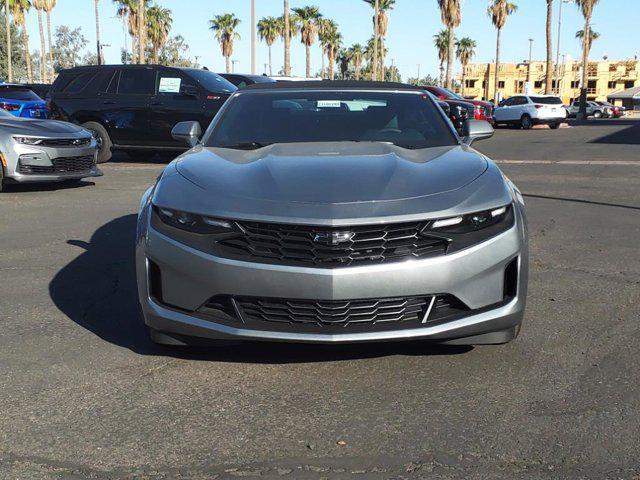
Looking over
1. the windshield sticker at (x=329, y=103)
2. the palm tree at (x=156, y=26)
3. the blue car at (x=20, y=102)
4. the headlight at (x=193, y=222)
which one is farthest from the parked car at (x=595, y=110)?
the headlight at (x=193, y=222)

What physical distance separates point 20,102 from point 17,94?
555 millimetres

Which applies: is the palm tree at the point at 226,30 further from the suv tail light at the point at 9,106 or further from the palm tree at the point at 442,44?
the suv tail light at the point at 9,106

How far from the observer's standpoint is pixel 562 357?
13.2 ft

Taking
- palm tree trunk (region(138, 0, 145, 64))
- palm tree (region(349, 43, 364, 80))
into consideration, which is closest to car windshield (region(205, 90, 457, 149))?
palm tree trunk (region(138, 0, 145, 64))

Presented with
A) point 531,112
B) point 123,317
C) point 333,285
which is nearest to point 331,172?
point 333,285

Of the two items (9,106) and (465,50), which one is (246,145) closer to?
(9,106)

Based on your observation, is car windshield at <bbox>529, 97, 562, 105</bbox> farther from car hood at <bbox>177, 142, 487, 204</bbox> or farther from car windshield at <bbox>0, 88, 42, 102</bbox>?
car hood at <bbox>177, 142, 487, 204</bbox>

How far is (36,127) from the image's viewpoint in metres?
10.7

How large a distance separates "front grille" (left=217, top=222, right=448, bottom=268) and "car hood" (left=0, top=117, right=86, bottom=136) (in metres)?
8.12

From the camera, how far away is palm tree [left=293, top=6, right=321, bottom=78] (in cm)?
6419

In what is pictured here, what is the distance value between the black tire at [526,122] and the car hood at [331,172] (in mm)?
30476

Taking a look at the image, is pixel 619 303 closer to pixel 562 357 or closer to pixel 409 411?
pixel 562 357

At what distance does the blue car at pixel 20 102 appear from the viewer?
56.9 ft

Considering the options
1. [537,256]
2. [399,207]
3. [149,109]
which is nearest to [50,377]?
[399,207]
